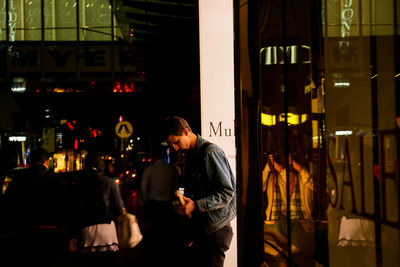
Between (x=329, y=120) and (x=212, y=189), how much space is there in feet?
4.53

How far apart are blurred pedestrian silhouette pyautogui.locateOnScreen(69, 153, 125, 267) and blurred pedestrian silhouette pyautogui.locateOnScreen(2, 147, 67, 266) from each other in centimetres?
20

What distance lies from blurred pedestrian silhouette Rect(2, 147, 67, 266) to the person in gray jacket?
2.01m

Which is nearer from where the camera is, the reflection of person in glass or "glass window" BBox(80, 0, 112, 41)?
the reflection of person in glass

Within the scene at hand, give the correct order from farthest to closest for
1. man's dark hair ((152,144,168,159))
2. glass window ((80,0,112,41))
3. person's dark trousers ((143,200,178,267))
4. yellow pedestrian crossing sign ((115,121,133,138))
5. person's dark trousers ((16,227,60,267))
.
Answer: glass window ((80,0,112,41)), yellow pedestrian crossing sign ((115,121,133,138)), man's dark hair ((152,144,168,159)), person's dark trousers ((143,200,178,267)), person's dark trousers ((16,227,60,267))

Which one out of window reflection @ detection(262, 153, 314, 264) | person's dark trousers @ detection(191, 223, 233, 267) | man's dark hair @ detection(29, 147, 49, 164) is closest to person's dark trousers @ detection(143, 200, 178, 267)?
window reflection @ detection(262, 153, 314, 264)

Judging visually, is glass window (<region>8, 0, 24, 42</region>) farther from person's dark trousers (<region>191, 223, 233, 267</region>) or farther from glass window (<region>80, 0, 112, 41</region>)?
person's dark trousers (<region>191, 223, 233, 267</region>)

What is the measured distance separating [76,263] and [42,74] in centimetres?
1117

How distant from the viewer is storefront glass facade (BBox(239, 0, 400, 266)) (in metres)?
3.15

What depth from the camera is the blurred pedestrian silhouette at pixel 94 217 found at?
16.3 ft

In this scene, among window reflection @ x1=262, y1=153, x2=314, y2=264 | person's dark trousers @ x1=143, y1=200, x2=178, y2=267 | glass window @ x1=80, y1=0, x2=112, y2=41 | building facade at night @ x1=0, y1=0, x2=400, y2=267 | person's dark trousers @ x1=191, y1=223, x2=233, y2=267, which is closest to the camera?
building facade at night @ x1=0, y1=0, x2=400, y2=267

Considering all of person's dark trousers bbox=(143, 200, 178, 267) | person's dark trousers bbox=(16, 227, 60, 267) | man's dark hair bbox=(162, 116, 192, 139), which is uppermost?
man's dark hair bbox=(162, 116, 192, 139)

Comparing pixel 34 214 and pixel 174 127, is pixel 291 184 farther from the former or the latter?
pixel 34 214

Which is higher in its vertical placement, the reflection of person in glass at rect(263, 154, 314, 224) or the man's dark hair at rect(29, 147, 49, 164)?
the man's dark hair at rect(29, 147, 49, 164)

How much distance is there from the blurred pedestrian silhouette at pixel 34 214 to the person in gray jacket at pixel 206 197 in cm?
201
